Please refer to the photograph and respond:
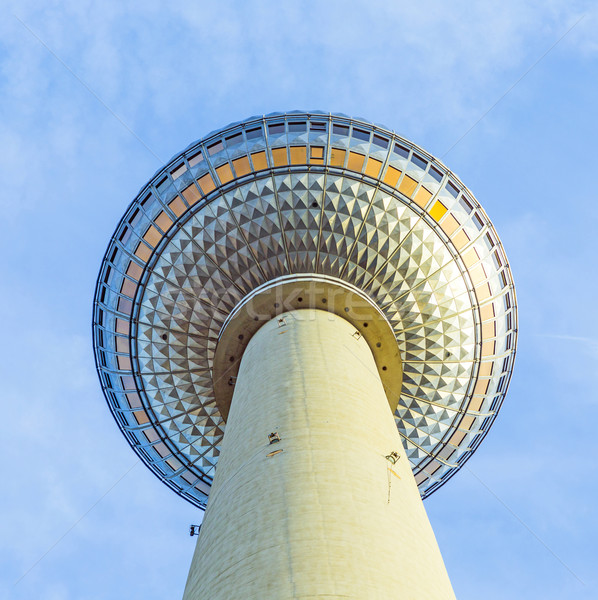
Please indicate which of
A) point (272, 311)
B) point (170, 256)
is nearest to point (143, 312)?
point (170, 256)

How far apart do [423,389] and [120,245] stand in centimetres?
1336

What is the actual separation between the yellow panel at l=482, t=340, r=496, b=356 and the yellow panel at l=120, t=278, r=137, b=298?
46.2ft

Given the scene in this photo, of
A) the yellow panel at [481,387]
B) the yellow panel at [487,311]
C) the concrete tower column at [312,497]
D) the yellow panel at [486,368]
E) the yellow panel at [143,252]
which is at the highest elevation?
the yellow panel at [143,252]

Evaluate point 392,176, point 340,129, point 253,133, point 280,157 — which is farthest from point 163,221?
point 392,176

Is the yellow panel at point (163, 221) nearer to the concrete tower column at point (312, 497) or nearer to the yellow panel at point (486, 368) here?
the concrete tower column at point (312, 497)

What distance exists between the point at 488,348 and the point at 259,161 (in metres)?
11.8

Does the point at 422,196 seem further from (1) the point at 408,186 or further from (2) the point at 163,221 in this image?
(2) the point at 163,221

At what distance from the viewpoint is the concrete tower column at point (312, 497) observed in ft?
37.3

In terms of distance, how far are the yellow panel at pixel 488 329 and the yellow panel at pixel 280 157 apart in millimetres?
10231

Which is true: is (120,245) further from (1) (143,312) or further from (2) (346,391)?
(2) (346,391)

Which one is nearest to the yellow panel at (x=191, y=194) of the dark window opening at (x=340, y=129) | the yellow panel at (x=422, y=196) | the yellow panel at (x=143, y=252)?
the yellow panel at (x=143, y=252)

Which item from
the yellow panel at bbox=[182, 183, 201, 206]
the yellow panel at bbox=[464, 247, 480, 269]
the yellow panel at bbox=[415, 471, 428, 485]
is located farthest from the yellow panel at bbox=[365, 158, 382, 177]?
the yellow panel at bbox=[415, 471, 428, 485]

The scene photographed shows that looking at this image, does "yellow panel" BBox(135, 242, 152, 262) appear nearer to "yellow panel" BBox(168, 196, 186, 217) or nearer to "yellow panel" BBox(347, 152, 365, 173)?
"yellow panel" BBox(168, 196, 186, 217)

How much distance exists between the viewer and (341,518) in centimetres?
1238
